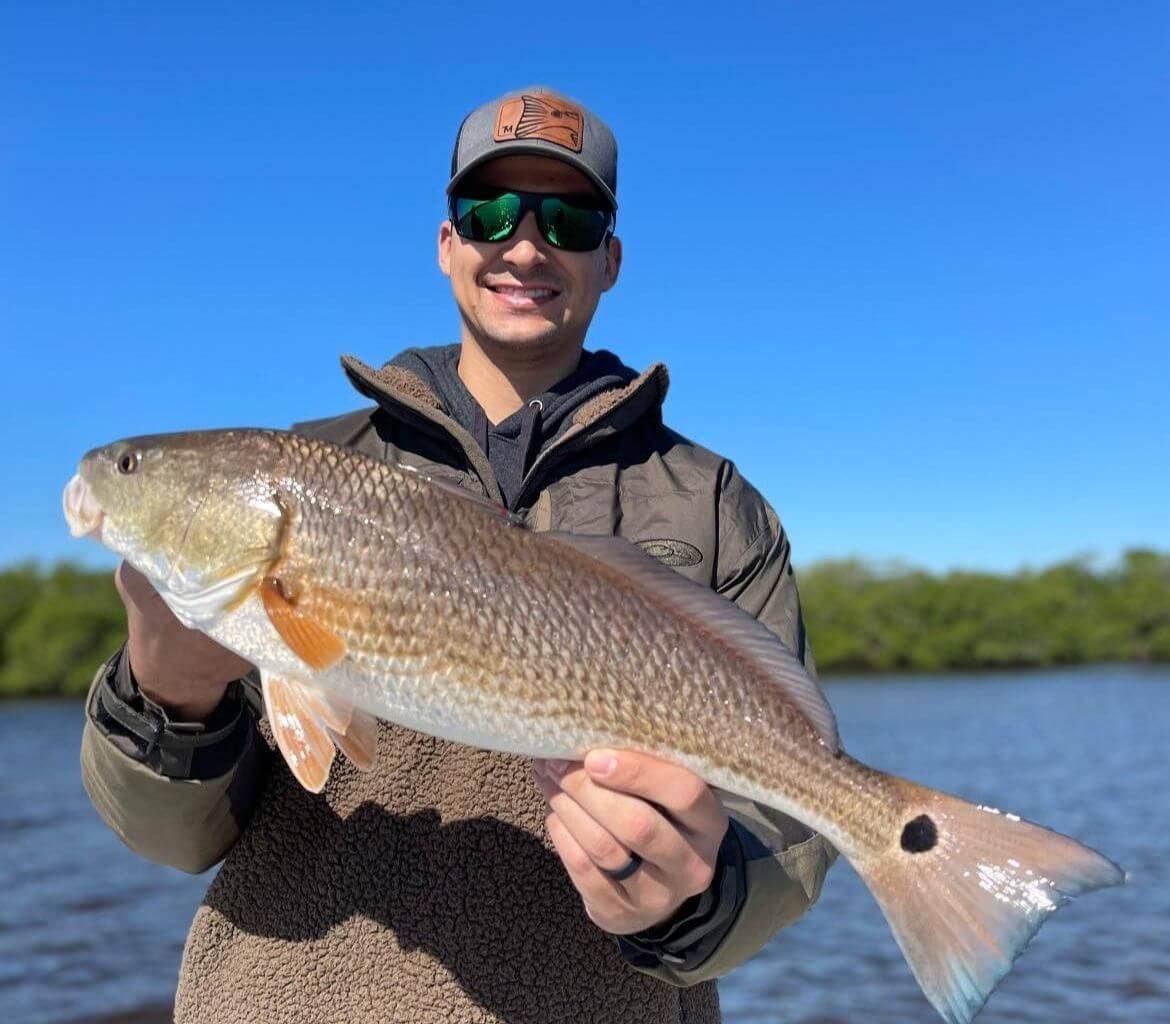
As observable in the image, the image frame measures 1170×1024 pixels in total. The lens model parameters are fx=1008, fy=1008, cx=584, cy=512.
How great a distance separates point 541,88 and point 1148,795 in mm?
21652

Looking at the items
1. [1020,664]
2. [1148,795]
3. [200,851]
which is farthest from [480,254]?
[1020,664]

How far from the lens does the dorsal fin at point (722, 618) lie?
8.57 ft

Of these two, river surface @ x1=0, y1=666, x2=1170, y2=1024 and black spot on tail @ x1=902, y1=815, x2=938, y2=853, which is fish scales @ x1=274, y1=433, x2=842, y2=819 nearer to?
black spot on tail @ x1=902, y1=815, x2=938, y2=853

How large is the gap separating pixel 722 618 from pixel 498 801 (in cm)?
88

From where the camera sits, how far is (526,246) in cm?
355

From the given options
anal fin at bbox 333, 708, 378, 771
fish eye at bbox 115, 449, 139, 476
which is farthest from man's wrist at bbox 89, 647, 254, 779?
fish eye at bbox 115, 449, 139, 476

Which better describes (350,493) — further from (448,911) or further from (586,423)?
(448,911)

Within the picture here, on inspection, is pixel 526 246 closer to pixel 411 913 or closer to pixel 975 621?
pixel 411 913

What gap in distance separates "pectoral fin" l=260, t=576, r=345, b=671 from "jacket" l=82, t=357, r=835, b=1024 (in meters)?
0.46

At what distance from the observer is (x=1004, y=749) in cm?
2733

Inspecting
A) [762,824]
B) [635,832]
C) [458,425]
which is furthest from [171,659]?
[762,824]

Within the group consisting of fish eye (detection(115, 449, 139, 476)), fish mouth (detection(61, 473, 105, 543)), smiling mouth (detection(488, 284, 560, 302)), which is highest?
smiling mouth (detection(488, 284, 560, 302))

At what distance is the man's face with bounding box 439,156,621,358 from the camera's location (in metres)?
3.55

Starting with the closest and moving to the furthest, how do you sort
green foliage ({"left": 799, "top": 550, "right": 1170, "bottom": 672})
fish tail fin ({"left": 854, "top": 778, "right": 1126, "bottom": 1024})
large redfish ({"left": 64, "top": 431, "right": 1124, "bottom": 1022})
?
fish tail fin ({"left": 854, "top": 778, "right": 1126, "bottom": 1024}), large redfish ({"left": 64, "top": 431, "right": 1124, "bottom": 1022}), green foliage ({"left": 799, "top": 550, "right": 1170, "bottom": 672})
